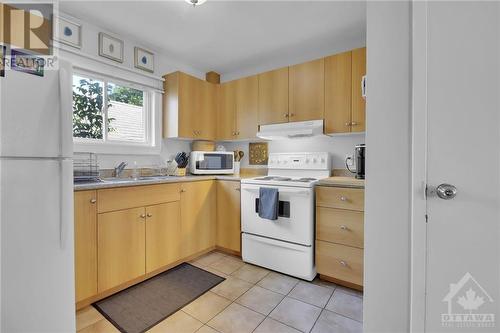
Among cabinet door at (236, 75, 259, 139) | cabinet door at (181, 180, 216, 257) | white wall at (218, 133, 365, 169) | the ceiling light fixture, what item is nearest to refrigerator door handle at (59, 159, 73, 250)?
cabinet door at (181, 180, 216, 257)

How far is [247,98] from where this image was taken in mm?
2855

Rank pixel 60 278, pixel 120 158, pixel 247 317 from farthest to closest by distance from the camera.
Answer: pixel 120 158 < pixel 247 317 < pixel 60 278

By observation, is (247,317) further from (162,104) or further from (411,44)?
(162,104)

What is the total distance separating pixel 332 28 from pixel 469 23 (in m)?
1.58

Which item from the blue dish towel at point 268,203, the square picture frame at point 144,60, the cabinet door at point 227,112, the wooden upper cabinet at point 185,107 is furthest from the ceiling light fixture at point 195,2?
the blue dish towel at point 268,203

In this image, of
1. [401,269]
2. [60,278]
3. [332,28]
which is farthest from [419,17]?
[60,278]

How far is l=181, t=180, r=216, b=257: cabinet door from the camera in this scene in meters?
2.34

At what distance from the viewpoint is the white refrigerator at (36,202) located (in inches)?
39.9

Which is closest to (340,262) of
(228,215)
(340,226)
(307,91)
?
(340,226)

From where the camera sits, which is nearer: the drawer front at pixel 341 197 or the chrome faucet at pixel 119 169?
the drawer front at pixel 341 197

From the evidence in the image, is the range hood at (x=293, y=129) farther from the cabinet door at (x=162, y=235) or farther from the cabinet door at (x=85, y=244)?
the cabinet door at (x=85, y=244)

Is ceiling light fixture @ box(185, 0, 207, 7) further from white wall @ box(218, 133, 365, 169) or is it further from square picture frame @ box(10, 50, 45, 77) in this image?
white wall @ box(218, 133, 365, 169)

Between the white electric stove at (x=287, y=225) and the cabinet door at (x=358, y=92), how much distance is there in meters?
0.49

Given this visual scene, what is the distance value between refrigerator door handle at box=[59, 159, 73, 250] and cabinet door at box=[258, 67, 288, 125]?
78.0 inches
